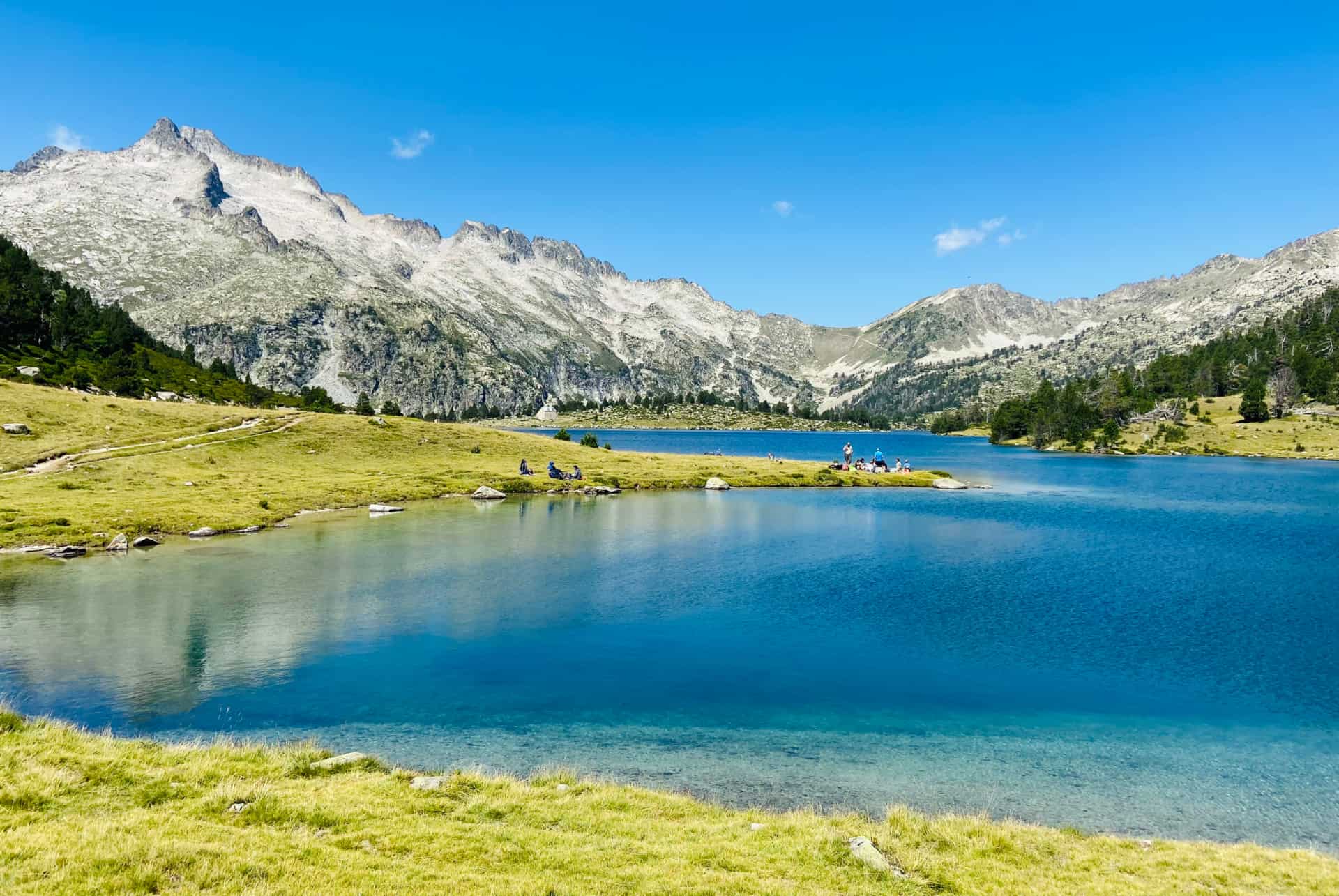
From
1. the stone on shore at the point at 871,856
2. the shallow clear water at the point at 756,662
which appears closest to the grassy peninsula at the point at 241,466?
the shallow clear water at the point at 756,662

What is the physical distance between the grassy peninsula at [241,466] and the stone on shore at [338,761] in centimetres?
4643

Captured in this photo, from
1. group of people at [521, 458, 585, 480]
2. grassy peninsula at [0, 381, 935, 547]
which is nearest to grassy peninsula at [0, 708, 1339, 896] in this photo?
grassy peninsula at [0, 381, 935, 547]

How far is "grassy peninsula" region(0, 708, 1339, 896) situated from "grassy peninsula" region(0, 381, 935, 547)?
47.2 meters

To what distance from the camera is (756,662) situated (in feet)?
113

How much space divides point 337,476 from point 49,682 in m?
68.4

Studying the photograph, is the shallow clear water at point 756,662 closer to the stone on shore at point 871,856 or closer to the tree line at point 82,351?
the stone on shore at point 871,856

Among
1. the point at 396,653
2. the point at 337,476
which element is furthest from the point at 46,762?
the point at 337,476

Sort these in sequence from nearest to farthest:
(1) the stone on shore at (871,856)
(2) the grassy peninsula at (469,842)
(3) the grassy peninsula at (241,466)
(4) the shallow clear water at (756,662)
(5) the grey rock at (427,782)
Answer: (2) the grassy peninsula at (469,842) → (1) the stone on shore at (871,856) → (5) the grey rock at (427,782) → (4) the shallow clear water at (756,662) → (3) the grassy peninsula at (241,466)

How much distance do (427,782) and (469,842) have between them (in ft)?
13.3

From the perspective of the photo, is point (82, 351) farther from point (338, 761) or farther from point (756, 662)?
point (756, 662)

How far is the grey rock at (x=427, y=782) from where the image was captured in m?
18.9

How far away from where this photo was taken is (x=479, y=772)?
70.6 feet

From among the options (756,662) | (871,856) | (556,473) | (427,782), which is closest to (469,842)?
(427,782)

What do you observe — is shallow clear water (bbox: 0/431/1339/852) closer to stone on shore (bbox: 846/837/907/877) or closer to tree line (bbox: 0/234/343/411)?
stone on shore (bbox: 846/837/907/877)
